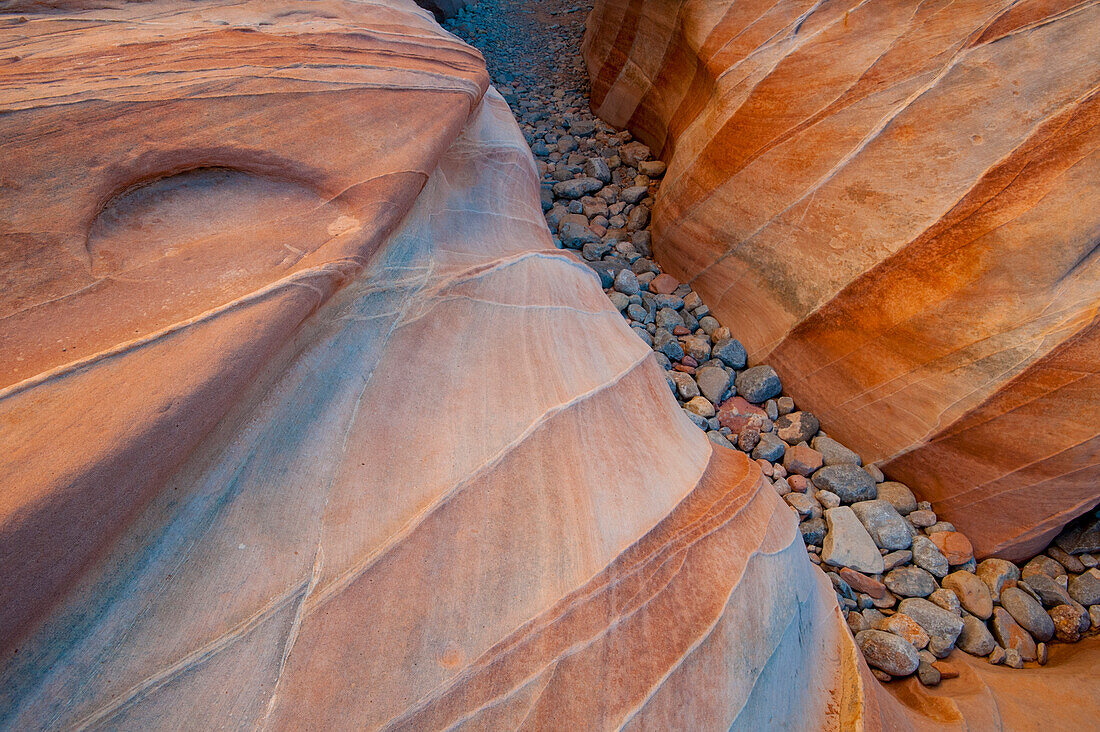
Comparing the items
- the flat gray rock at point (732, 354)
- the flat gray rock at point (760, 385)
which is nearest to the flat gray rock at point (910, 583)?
the flat gray rock at point (760, 385)

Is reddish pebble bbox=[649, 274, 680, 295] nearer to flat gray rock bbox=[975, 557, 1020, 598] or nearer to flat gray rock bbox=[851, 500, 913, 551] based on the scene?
flat gray rock bbox=[851, 500, 913, 551]

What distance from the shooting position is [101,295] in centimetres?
103

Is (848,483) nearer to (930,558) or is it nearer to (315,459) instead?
(930,558)

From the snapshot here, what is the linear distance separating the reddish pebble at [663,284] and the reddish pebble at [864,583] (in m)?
1.55

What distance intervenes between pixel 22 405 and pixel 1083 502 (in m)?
2.87

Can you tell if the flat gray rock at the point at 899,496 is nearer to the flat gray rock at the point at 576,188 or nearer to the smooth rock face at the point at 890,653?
the smooth rock face at the point at 890,653

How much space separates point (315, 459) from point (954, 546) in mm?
2214

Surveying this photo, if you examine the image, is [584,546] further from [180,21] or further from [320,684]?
[180,21]

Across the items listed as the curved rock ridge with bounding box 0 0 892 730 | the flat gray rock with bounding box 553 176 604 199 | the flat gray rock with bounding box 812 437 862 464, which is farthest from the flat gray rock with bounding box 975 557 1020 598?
the flat gray rock with bounding box 553 176 604 199

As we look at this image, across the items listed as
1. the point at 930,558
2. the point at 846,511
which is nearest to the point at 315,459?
the point at 846,511

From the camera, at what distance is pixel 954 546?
1.94 meters

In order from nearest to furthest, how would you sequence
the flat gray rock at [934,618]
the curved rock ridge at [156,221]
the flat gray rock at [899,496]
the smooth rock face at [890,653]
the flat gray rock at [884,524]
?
the curved rock ridge at [156,221], the smooth rock face at [890,653], the flat gray rock at [934,618], the flat gray rock at [884,524], the flat gray rock at [899,496]

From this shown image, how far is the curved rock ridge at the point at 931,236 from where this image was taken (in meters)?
1.73

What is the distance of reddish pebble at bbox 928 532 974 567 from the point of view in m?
1.92
